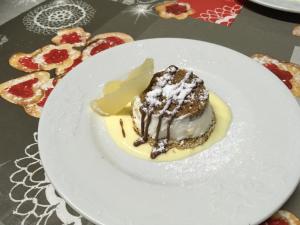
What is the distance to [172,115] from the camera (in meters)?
0.95

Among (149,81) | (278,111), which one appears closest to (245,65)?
(278,111)

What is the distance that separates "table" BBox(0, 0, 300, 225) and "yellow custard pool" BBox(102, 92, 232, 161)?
0.67ft

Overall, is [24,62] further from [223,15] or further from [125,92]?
[223,15]

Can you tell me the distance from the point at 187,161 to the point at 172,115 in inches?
4.7

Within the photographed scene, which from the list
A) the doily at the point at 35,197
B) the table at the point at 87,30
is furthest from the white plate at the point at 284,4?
the doily at the point at 35,197

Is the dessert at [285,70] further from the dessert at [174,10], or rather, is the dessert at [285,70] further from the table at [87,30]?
the dessert at [174,10]

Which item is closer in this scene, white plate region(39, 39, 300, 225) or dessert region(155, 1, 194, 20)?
white plate region(39, 39, 300, 225)

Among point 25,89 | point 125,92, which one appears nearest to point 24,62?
point 25,89

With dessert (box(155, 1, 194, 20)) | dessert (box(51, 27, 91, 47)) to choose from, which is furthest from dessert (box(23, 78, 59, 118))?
dessert (box(155, 1, 194, 20))

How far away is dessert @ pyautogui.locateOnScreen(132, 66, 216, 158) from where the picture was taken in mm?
963

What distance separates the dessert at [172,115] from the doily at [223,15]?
0.53 meters

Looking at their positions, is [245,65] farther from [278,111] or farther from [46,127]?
[46,127]

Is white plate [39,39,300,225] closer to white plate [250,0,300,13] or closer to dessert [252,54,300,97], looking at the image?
dessert [252,54,300,97]

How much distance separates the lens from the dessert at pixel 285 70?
120 cm
